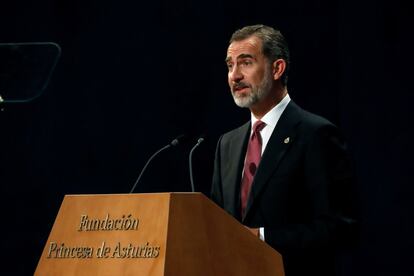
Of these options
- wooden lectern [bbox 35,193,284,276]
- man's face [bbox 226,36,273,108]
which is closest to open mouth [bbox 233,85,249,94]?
man's face [bbox 226,36,273,108]

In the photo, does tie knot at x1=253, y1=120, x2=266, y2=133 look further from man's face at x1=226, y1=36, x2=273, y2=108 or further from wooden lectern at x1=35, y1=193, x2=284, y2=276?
wooden lectern at x1=35, y1=193, x2=284, y2=276

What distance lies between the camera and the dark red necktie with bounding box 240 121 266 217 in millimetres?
2753

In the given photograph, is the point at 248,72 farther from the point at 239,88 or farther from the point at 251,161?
the point at 251,161

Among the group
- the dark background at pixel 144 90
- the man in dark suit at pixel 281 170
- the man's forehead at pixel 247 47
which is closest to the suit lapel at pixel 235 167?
the man in dark suit at pixel 281 170

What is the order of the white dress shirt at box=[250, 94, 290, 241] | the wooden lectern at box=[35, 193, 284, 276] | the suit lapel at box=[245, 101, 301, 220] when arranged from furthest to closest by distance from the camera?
the white dress shirt at box=[250, 94, 290, 241]
the suit lapel at box=[245, 101, 301, 220]
the wooden lectern at box=[35, 193, 284, 276]

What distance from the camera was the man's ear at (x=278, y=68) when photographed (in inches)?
116

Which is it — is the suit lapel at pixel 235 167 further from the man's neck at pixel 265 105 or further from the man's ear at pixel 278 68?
the man's ear at pixel 278 68

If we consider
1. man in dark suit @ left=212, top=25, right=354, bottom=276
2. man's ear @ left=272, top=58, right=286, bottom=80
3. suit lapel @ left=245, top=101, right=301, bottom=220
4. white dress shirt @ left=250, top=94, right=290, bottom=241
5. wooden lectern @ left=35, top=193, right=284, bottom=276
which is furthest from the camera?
man's ear @ left=272, top=58, right=286, bottom=80

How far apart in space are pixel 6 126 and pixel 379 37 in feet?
7.46

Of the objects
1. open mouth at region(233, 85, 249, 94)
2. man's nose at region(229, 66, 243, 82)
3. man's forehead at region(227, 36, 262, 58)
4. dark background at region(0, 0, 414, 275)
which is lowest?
dark background at region(0, 0, 414, 275)

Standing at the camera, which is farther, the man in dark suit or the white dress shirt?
the white dress shirt

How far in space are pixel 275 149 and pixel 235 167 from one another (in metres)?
0.21

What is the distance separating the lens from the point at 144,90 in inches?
171

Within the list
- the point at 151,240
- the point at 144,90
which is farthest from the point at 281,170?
the point at 144,90
